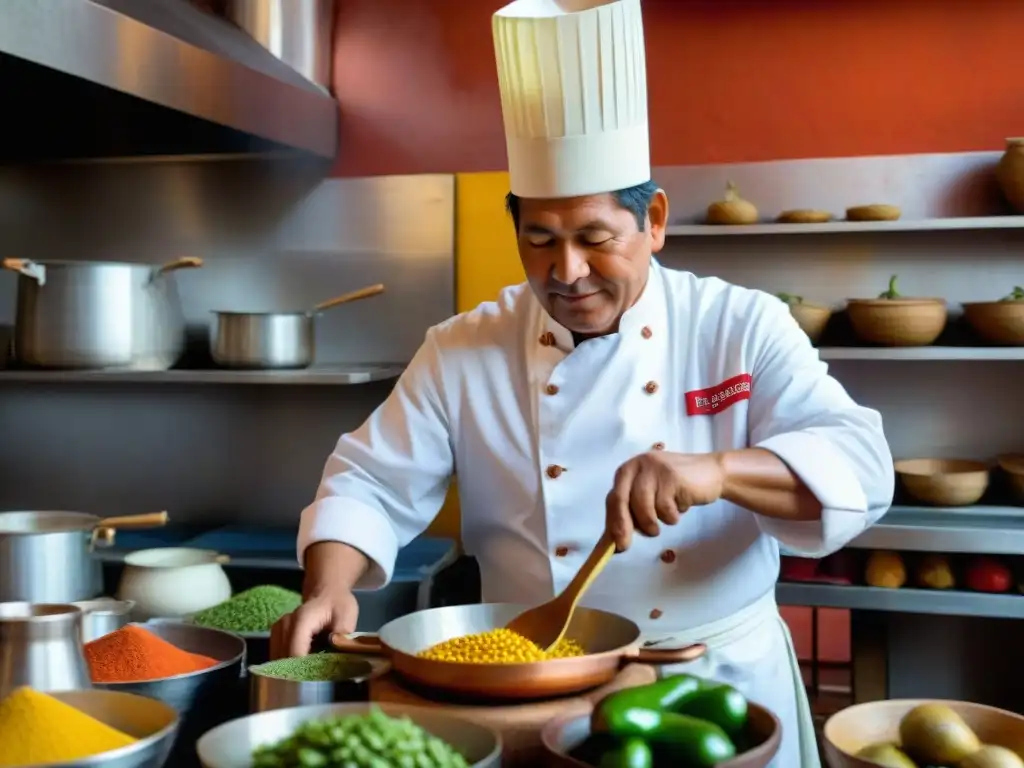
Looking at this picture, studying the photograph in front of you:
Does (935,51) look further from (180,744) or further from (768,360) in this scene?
(180,744)

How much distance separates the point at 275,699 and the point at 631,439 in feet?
2.66

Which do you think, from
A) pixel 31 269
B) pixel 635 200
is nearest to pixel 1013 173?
pixel 635 200

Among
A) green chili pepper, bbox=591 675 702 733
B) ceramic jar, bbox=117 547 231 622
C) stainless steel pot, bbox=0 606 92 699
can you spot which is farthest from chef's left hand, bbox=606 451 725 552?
ceramic jar, bbox=117 547 231 622

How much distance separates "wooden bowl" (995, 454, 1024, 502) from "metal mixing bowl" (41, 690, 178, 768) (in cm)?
243

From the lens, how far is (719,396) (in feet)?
5.66

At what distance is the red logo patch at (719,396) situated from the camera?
5.58ft

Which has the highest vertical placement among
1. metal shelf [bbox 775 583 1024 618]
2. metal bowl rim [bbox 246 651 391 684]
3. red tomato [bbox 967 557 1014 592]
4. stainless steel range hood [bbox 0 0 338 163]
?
stainless steel range hood [bbox 0 0 338 163]

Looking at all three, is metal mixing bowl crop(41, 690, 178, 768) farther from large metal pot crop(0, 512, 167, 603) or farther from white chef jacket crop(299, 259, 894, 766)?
large metal pot crop(0, 512, 167, 603)

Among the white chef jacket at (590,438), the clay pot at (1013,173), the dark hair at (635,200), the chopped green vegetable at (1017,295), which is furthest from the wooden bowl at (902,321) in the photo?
the dark hair at (635,200)

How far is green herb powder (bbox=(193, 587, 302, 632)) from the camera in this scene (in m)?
2.16

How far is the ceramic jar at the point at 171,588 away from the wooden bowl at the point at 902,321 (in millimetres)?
1743

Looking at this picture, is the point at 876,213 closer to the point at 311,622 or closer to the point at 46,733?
the point at 311,622

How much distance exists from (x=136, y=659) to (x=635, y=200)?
3.00ft

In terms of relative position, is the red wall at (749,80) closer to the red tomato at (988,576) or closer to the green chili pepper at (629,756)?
the red tomato at (988,576)
